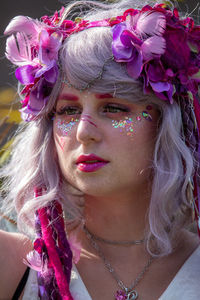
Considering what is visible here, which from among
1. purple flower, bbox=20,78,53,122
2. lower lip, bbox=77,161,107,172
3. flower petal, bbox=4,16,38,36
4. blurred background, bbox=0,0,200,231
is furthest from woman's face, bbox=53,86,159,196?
blurred background, bbox=0,0,200,231

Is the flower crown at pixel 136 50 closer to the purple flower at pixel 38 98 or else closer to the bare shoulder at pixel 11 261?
the purple flower at pixel 38 98

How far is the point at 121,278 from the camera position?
192cm

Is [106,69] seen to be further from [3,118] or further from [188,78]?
[3,118]

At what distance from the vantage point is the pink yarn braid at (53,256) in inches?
68.6

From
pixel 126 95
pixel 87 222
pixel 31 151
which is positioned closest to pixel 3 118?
pixel 31 151

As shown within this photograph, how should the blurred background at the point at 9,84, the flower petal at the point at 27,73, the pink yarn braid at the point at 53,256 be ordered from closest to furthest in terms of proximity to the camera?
the pink yarn braid at the point at 53,256, the flower petal at the point at 27,73, the blurred background at the point at 9,84

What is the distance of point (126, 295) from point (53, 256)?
1.09 ft

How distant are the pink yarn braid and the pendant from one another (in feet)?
0.72

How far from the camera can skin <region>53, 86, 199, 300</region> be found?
70.3 inches

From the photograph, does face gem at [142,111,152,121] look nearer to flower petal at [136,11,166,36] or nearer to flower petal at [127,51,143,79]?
flower petal at [127,51,143,79]

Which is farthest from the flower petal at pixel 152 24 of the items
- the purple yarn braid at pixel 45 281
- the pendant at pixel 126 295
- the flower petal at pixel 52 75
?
the pendant at pixel 126 295

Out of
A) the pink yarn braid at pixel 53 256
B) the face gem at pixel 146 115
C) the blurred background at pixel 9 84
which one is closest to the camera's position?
the pink yarn braid at pixel 53 256

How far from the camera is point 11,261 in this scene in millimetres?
1834

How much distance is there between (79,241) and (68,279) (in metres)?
0.28
